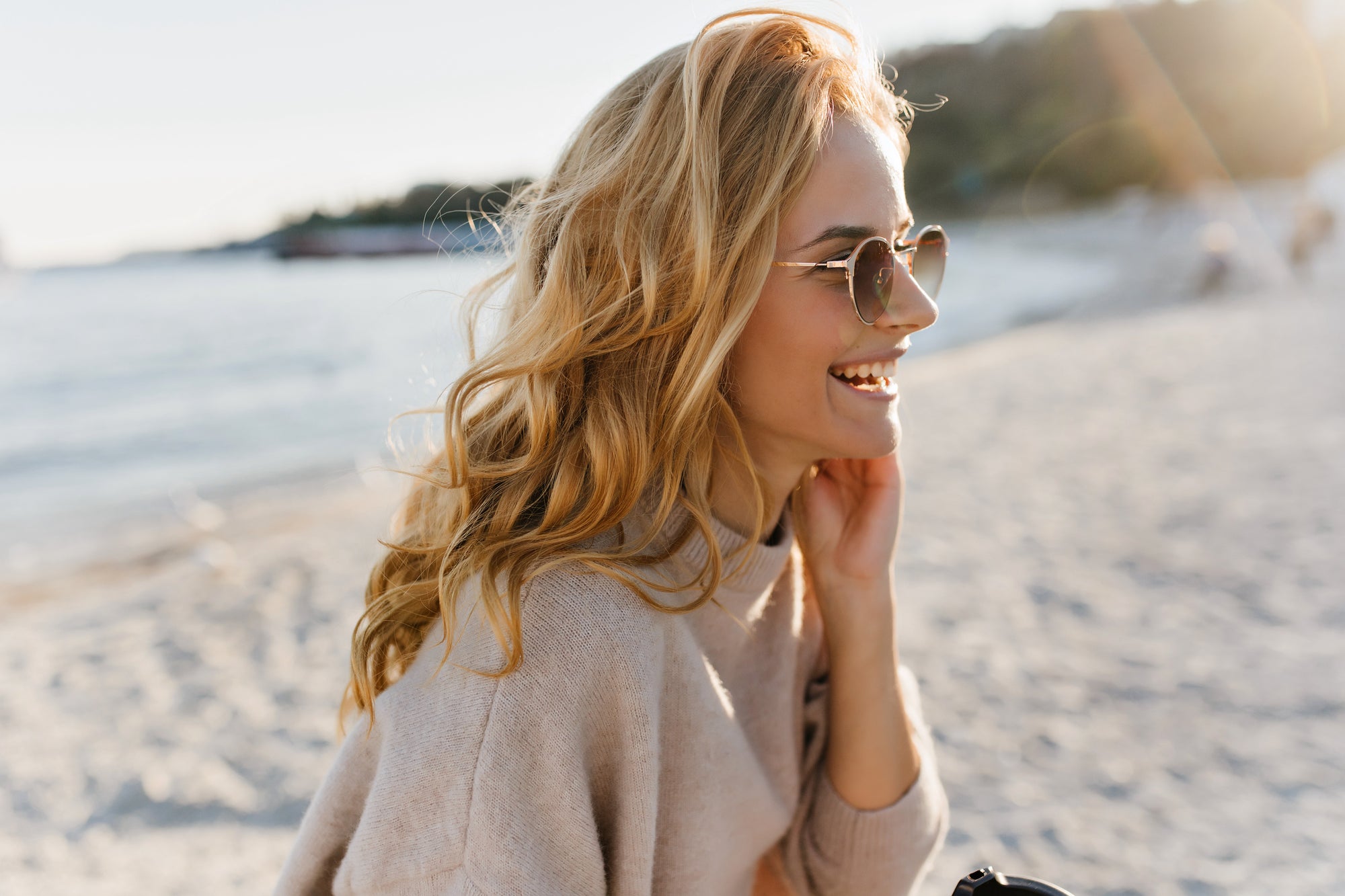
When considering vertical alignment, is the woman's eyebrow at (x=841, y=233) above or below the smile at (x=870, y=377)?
above

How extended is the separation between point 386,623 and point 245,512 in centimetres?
930

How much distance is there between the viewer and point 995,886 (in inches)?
48.5

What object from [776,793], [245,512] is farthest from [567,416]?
[245,512]

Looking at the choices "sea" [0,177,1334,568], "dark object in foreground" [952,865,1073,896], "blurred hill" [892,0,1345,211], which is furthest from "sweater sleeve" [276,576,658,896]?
"blurred hill" [892,0,1345,211]

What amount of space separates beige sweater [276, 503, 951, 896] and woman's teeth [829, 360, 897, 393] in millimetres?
353

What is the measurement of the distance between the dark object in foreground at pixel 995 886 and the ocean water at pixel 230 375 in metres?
1.05

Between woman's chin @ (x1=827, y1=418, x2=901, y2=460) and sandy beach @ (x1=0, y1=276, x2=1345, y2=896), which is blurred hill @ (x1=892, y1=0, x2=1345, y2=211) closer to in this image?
sandy beach @ (x1=0, y1=276, x2=1345, y2=896)

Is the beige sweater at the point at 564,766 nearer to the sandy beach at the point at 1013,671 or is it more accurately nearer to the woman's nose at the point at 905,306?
the woman's nose at the point at 905,306

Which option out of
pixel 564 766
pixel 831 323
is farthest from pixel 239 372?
pixel 564 766

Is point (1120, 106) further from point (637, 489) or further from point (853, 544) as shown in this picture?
point (637, 489)

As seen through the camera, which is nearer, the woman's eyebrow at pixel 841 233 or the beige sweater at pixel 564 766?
the beige sweater at pixel 564 766

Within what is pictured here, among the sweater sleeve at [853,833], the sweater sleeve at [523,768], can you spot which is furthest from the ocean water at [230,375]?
the sweater sleeve at [853,833]

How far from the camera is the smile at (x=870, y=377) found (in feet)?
5.24

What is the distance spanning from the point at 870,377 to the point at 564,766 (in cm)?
91
